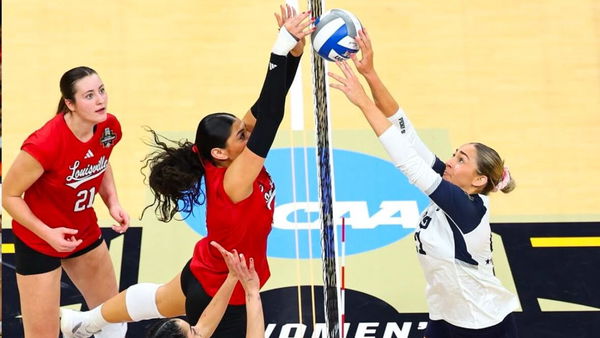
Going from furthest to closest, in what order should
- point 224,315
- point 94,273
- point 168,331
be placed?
point 94,273
point 224,315
point 168,331

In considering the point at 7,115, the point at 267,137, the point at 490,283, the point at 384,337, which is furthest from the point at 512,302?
the point at 7,115

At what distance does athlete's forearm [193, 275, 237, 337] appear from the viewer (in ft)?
14.4

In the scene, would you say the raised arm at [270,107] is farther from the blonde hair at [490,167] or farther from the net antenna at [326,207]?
the blonde hair at [490,167]

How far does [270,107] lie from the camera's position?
4121 millimetres

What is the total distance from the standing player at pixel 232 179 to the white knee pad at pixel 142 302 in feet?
0.95

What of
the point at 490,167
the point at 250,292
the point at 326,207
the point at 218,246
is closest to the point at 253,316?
the point at 250,292

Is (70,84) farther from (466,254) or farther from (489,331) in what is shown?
(489,331)

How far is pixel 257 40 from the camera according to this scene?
325 inches

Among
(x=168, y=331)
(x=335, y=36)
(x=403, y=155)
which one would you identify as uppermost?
(x=335, y=36)

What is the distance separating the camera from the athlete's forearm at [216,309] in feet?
14.4

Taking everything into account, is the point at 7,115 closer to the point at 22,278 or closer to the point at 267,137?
the point at 22,278

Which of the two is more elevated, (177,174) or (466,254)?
(177,174)

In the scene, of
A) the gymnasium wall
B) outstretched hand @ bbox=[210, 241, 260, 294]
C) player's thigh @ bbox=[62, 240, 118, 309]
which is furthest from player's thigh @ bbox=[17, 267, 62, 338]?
outstretched hand @ bbox=[210, 241, 260, 294]

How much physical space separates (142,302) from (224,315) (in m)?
0.72
